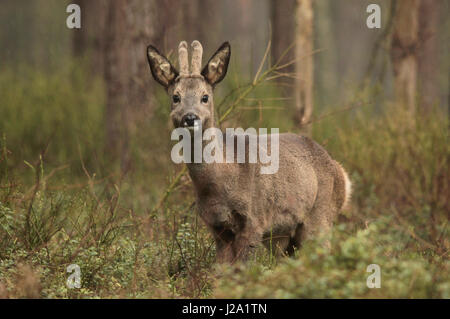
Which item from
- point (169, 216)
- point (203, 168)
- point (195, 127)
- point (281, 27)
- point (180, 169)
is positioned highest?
point (281, 27)

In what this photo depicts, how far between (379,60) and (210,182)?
43.7 metres

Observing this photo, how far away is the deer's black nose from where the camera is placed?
577 centimetres

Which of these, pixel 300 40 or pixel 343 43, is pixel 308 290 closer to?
pixel 300 40

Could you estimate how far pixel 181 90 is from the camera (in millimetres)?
6129

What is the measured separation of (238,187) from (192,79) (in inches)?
40.2

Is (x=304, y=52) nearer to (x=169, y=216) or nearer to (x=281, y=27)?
(x=281, y=27)

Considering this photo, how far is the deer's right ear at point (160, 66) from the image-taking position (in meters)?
6.31

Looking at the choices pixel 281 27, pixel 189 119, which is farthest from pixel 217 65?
pixel 281 27

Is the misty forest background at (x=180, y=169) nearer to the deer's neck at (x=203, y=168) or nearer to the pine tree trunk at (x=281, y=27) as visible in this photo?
the pine tree trunk at (x=281, y=27)

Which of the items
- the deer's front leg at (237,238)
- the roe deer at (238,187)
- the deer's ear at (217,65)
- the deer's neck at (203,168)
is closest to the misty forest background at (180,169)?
the deer's front leg at (237,238)

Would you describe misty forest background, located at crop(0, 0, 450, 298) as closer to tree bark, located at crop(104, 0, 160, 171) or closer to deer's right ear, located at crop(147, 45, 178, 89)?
tree bark, located at crop(104, 0, 160, 171)

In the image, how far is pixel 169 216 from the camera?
7340mm

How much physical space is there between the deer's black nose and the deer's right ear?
0.67 metres
